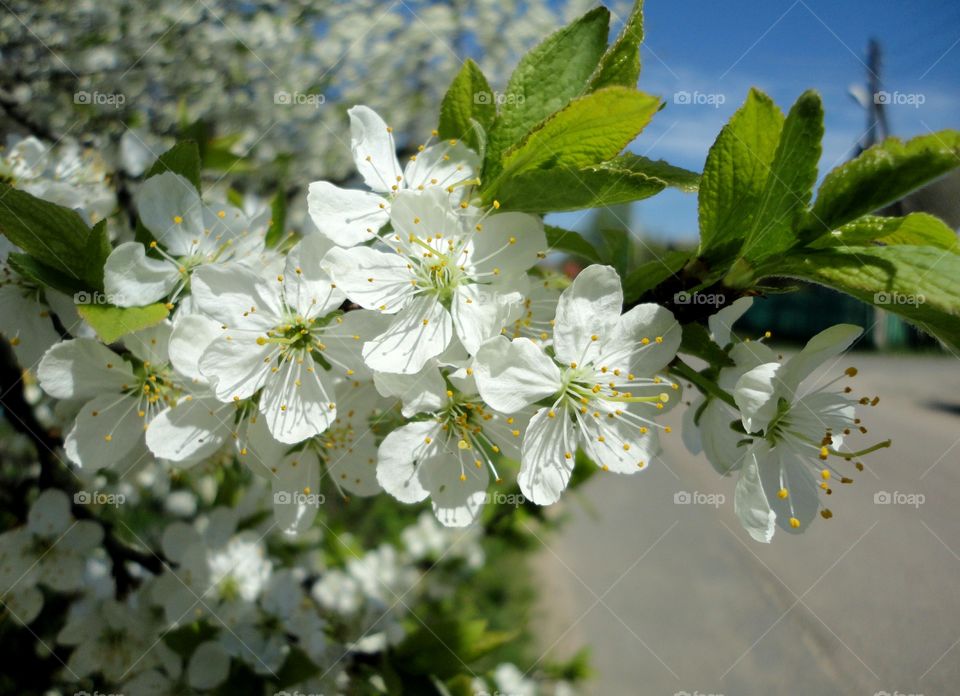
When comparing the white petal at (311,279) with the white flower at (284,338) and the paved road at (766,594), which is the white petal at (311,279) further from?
the paved road at (766,594)

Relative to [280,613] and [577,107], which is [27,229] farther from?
[280,613]

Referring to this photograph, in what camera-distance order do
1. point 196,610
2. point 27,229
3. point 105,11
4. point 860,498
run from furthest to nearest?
point 860,498
point 105,11
point 196,610
point 27,229

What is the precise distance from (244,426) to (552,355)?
0.37 meters

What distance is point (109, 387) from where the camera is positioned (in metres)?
0.83

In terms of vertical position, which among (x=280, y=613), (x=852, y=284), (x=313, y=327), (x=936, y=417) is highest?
(x=852, y=284)

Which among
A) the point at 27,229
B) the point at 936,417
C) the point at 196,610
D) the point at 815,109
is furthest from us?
the point at 936,417

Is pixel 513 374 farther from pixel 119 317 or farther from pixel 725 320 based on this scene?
pixel 119 317

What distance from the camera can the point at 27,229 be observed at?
0.73 metres

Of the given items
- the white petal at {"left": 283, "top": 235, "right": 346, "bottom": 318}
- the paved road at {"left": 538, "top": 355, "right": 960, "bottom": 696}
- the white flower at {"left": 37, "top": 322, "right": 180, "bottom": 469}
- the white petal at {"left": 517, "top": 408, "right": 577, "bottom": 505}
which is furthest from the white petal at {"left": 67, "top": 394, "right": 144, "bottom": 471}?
the paved road at {"left": 538, "top": 355, "right": 960, "bottom": 696}

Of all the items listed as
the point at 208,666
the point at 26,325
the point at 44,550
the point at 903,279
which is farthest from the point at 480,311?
the point at 44,550

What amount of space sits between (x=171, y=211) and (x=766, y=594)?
3.56 meters

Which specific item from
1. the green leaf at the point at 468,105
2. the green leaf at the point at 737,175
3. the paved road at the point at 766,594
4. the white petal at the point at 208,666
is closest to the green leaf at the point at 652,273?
the green leaf at the point at 737,175

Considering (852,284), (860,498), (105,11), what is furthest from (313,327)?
(860,498)

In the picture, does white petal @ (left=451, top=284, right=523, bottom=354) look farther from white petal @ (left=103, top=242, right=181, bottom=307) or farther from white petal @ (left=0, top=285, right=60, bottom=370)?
white petal @ (left=0, top=285, right=60, bottom=370)
